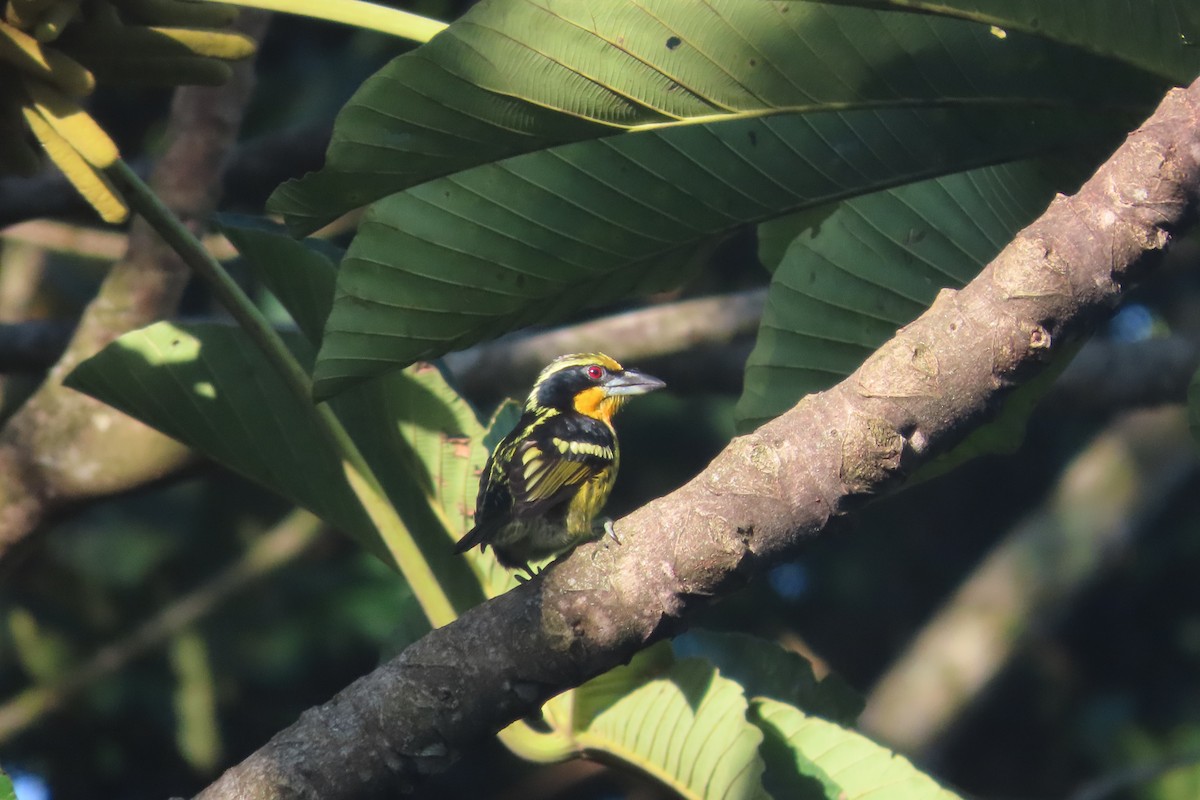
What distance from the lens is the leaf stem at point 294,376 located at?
6.70 ft

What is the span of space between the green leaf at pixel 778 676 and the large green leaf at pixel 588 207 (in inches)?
38.3

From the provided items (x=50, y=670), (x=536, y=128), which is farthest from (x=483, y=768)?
(x=536, y=128)

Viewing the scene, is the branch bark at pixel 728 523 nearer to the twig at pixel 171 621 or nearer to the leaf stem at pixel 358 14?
the leaf stem at pixel 358 14

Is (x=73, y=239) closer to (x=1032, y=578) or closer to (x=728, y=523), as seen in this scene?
(x=728, y=523)

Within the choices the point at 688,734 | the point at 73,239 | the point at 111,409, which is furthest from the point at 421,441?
the point at 73,239

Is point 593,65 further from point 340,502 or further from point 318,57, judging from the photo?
point 318,57

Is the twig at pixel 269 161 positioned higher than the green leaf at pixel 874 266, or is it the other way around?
the twig at pixel 269 161

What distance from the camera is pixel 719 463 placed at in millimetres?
1676

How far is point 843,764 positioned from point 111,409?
1.93 m

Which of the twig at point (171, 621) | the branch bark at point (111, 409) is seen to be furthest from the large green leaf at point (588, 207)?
the twig at point (171, 621)

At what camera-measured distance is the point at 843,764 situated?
2436 mm

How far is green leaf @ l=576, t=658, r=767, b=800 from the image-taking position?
222 centimetres

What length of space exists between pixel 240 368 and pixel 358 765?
1.19 metres

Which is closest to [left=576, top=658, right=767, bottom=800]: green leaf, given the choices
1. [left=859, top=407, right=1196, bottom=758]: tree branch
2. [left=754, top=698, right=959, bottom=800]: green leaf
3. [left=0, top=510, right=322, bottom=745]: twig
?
[left=754, top=698, right=959, bottom=800]: green leaf
